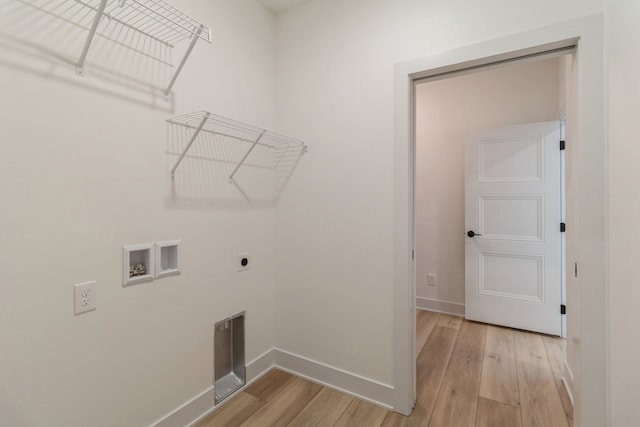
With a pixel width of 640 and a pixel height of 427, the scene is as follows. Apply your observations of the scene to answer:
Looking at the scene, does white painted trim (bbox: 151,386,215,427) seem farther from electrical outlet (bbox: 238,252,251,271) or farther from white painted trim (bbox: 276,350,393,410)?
electrical outlet (bbox: 238,252,251,271)

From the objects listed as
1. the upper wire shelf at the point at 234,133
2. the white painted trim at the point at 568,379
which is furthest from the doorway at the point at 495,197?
the upper wire shelf at the point at 234,133

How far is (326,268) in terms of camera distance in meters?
2.02

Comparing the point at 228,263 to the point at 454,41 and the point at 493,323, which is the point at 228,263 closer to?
the point at 454,41

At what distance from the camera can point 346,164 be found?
75.5 inches

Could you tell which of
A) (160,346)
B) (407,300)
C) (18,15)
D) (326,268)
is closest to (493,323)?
(407,300)

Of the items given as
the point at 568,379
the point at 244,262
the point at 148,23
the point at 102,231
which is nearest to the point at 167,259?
the point at 102,231

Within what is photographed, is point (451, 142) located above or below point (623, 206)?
above

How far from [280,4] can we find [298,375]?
8.58 feet

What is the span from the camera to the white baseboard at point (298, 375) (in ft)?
5.32

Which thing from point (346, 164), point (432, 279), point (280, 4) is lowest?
point (432, 279)

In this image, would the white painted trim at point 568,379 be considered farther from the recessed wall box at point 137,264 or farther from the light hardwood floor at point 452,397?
the recessed wall box at point 137,264

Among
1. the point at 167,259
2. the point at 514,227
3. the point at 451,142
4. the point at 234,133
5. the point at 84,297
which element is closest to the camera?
the point at 84,297

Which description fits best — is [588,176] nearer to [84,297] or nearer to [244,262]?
[244,262]

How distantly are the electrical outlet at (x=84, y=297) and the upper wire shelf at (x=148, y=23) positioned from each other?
2.84 ft
